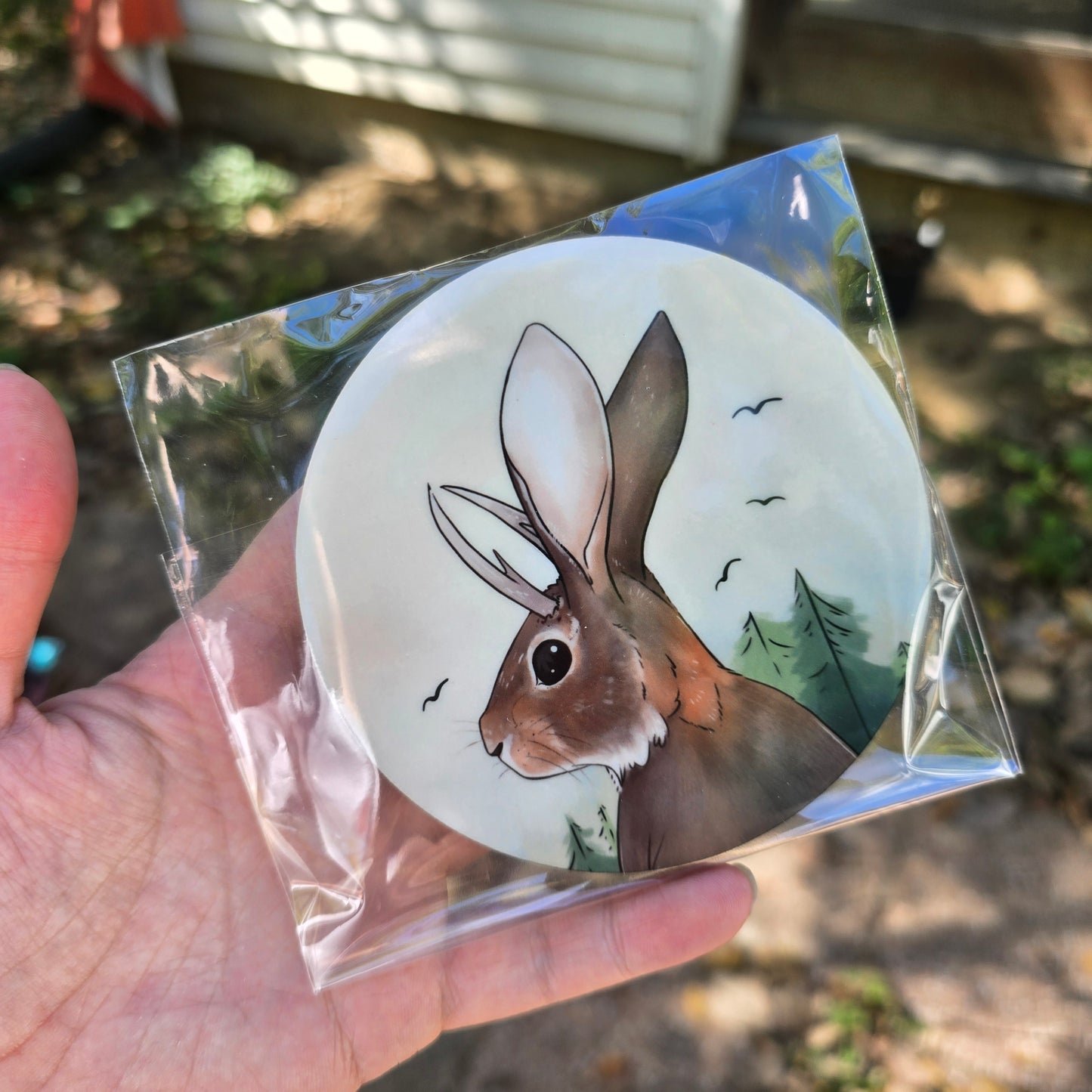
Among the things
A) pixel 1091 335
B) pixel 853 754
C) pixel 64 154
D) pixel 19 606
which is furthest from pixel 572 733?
pixel 64 154

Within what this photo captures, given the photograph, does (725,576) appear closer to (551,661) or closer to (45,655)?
(551,661)

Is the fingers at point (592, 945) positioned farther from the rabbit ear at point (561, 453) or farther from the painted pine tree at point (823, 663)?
the rabbit ear at point (561, 453)

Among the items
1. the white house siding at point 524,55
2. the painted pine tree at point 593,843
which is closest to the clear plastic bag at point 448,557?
the painted pine tree at point 593,843

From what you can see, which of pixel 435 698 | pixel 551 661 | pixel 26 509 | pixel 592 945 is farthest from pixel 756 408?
pixel 26 509

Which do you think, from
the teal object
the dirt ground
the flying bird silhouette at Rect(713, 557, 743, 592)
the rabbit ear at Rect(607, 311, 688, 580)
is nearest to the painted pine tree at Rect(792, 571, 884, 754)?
the flying bird silhouette at Rect(713, 557, 743, 592)

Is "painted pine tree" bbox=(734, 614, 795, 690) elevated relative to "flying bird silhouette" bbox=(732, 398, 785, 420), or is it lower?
lower

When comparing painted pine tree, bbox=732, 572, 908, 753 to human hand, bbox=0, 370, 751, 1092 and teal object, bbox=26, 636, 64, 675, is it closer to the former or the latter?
human hand, bbox=0, 370, 751, 1092
